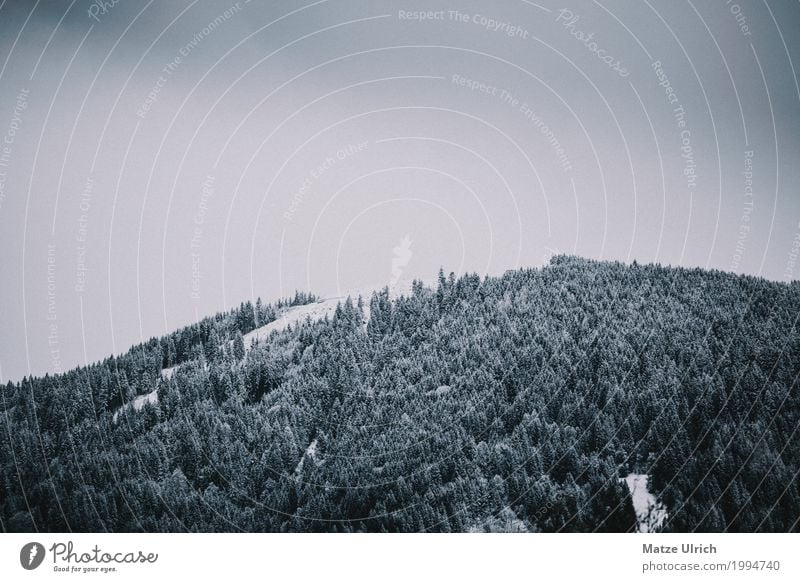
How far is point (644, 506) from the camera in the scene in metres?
44.7

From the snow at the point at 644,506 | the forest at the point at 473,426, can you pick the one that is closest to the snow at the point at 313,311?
the forest at the point at 473,426

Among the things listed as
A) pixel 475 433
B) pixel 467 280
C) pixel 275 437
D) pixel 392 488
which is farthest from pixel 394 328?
pixel 392 488

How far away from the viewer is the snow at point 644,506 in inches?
1656

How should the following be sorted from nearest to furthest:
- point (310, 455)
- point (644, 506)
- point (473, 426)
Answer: point (644, 506) < point (473, 426) < point (310, 455)

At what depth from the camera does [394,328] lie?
110875 millimetres
